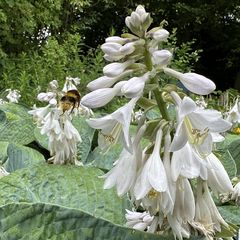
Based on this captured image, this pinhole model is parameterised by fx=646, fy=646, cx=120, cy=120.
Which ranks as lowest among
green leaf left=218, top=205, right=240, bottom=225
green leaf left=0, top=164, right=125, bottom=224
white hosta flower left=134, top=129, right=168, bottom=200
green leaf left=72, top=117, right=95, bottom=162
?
green leaf left=72, top=117, right=95, bottom=162

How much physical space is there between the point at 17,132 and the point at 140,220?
5.53 feet

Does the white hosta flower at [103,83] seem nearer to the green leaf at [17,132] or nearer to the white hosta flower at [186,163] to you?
the white hosta flower at [186,163]

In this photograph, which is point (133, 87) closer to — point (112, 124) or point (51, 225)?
point (112, 124)

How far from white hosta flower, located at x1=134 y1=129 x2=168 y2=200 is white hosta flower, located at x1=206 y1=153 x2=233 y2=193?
7cm

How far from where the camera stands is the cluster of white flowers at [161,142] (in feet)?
2.90

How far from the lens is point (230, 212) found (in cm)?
173

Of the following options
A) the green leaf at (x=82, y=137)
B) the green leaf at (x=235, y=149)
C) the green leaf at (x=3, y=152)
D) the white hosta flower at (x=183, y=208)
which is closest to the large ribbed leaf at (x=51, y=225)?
the white hosta flower at (x=183, y=208)

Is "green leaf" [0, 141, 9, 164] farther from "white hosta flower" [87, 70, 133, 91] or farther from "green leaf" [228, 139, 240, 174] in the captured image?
"white hosta flower" [87, 70, 133, 91]

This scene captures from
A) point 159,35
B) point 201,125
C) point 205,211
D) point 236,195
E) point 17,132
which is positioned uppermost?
point 159,35

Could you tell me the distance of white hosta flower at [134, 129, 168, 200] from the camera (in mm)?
875

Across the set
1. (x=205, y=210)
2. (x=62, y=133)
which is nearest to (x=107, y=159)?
(x=62, y=133)

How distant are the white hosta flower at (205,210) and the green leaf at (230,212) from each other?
0.76m

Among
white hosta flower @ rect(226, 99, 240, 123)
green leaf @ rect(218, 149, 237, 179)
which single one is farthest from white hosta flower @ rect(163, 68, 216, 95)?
white hosta flower @ rect(226, 99, 240, 123)

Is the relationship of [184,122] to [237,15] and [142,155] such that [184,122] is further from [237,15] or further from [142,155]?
[237,15]
